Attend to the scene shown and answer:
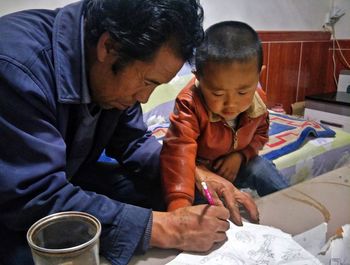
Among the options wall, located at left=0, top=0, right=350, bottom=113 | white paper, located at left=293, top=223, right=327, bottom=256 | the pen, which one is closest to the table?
white paper, located at left=293, top=223, right=327, bottom=256

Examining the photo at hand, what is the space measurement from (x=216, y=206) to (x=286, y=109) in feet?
6.91

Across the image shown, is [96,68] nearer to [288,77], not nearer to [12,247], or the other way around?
[12,247]

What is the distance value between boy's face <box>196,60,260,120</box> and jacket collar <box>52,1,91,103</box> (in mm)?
383

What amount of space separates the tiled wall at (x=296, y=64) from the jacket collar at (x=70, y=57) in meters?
1.77

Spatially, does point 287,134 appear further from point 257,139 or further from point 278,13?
point 278,13

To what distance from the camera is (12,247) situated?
61cm

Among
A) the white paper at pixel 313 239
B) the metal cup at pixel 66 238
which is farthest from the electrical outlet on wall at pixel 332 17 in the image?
the metal cup at pixel 66 238

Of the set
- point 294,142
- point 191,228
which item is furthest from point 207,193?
point 294,142

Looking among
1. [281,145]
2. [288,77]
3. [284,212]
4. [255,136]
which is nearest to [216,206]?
[284,212]

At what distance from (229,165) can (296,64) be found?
176 centimetres

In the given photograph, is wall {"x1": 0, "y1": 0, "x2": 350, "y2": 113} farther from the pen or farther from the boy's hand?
the pen

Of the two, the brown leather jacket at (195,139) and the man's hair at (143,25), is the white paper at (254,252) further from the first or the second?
the man's hair at (143,25)

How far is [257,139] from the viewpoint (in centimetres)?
118

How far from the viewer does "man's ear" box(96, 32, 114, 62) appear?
2.19 feet
